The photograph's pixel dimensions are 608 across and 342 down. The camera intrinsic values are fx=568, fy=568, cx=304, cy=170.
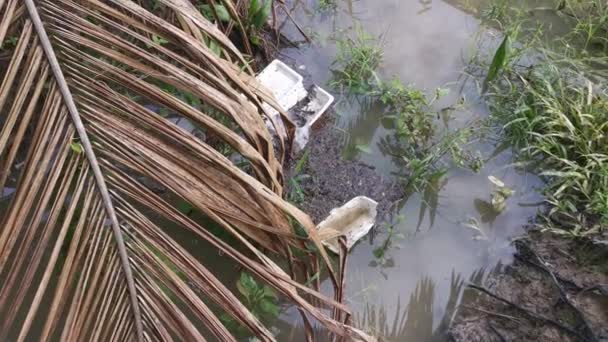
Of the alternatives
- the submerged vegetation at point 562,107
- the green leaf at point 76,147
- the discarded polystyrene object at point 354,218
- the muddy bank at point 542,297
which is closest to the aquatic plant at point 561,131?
the submerged vegetation at point 562,107

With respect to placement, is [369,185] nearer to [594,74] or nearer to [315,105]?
[315,105]

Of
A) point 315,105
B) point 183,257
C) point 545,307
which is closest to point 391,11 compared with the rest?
point 315,105

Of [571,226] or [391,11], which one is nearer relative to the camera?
[571,226]

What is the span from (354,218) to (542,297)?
0.71 meters

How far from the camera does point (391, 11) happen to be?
2.61 metres

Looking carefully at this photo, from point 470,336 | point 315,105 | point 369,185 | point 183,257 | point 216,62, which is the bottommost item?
point 470,336

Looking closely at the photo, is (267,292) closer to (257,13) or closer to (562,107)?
(257,13)

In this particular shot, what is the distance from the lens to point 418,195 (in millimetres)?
2180

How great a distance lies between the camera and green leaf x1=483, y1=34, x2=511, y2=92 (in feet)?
7.44

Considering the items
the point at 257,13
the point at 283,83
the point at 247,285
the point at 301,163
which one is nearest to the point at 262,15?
the point at 257,13

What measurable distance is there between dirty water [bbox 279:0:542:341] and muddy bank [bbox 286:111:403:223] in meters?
0.05

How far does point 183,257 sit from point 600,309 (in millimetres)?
1480

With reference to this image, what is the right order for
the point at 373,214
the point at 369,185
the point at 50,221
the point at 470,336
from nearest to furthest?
the point at 50,221 < the point at 470,336 < the point at 373,214 < the point at 369,185

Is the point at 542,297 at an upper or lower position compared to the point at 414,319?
lower
